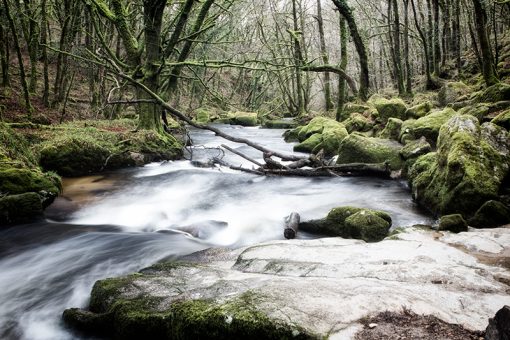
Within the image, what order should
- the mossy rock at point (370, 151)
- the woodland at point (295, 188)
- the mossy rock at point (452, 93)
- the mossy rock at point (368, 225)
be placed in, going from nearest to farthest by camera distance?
the woodland at point (295, 188)
the mossy rock at point (368, 225)
the mossy rock at point (370, 151)
the mossy rock at point (452, 93)

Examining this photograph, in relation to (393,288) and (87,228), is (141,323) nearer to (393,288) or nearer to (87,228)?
(393,288)

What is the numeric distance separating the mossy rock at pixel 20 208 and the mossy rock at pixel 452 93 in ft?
43.1

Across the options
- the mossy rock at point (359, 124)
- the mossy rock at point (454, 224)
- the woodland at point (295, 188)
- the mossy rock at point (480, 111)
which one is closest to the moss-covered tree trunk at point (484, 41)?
the woodland at point (295, 188)

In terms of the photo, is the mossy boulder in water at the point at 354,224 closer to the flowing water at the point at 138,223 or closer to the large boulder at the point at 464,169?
the flowing water at the point at 138,223

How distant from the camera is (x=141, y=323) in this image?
2949 millimetres

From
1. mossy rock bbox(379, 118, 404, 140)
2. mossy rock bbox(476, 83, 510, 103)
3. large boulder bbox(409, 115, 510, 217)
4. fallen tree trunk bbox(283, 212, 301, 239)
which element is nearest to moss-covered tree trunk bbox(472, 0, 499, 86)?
mossy rock bbox(476, 83, 510, 103)

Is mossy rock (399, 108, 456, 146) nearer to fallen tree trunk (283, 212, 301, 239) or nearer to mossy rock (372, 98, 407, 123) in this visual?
mossy rock (372, 98, 407, 123)

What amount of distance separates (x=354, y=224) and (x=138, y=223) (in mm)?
3950

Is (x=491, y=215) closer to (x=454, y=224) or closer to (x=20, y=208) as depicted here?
(x=454, y=224)

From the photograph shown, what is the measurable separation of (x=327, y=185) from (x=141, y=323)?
6.78 metres

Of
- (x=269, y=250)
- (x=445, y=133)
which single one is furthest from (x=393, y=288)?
(x=445, y=133)

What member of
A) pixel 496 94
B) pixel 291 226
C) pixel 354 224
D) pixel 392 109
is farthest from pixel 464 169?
pixel 392 109

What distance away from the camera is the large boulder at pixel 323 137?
42.5 ft

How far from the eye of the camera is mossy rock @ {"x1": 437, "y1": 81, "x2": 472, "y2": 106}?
13.5 metres
